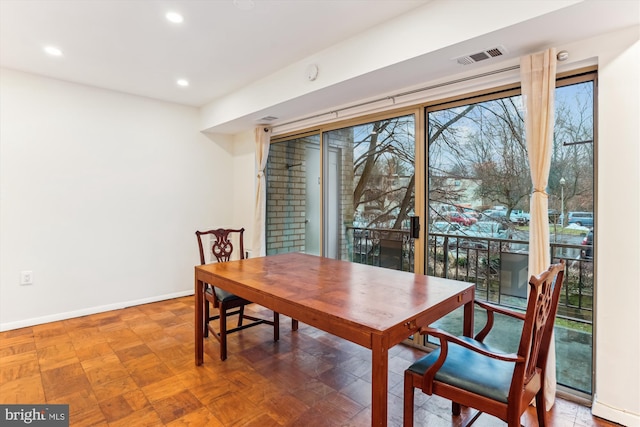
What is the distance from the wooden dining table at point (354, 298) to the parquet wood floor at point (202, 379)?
0.38 m

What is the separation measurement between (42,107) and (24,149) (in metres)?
0.47

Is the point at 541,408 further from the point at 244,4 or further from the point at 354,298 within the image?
the point at 244,4

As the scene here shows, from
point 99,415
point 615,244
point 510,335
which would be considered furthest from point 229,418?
point 615,244

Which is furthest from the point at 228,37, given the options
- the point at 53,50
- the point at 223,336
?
the point at 223,336

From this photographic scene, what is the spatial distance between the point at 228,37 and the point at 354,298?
2162mm

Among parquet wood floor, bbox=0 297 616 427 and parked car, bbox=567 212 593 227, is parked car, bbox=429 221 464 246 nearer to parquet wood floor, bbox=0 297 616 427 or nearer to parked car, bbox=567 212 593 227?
parked car, bbox=567 212 593 227

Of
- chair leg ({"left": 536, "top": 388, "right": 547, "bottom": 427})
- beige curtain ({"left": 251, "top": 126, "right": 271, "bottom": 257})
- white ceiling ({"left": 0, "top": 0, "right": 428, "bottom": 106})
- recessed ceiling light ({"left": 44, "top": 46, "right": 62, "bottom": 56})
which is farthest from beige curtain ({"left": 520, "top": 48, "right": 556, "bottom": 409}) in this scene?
recessed ceiling light ({"left": 44, "top": 46, "right": 62, "bottom": 56})

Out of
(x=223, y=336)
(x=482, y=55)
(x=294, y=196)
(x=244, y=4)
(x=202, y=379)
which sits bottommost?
(x=202, y=379)

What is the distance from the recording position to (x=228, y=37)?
2529 millimetres

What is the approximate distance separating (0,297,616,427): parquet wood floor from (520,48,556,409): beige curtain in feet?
2.89

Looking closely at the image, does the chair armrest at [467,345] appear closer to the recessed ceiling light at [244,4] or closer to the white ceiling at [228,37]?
the white ceiling at [228,37]

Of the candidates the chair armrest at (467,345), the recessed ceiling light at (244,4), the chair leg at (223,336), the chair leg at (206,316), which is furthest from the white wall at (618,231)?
the chair leg at (206,316)

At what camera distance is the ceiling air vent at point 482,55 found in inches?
81.4

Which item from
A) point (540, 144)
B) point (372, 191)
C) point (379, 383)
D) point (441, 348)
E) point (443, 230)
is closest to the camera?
point (379, 383)
